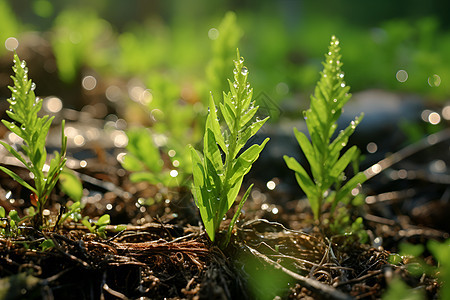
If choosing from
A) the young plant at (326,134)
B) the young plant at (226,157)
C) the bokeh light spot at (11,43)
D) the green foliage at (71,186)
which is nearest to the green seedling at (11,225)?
the green foliage at (71,186)

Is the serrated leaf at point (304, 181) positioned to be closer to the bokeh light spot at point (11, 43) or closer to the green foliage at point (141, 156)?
the green foliage at point (141, 156)

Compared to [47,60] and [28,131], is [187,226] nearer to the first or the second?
[28,131]

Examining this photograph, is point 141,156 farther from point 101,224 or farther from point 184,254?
point 184,254

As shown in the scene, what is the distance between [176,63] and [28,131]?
4703 millimetres

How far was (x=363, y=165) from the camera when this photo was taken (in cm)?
284

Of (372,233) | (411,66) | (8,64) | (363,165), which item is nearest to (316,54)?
(411,66)

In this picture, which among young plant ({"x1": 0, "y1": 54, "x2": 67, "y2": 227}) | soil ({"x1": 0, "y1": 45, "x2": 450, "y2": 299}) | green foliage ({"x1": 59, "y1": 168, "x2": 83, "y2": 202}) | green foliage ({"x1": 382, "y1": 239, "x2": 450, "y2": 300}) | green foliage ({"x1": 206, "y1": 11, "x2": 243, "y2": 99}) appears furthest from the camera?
green foliage ({"x1": 206, "y1": 11, "x2": 243, "y2": 99})

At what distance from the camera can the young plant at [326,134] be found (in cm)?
143

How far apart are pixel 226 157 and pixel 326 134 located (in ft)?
1.52

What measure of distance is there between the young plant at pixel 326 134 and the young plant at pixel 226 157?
240 mm

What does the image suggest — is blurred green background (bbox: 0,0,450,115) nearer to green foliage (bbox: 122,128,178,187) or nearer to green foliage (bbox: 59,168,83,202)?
green foliage (bbox: 122,128,178,187)

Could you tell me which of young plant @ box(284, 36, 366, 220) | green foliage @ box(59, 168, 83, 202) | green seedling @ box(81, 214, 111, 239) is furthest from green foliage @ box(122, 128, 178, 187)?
young plant @ box(284, 36, 366, 220)

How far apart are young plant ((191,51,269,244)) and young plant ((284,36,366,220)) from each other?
9.4 inches

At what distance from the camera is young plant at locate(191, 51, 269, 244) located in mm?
1251
